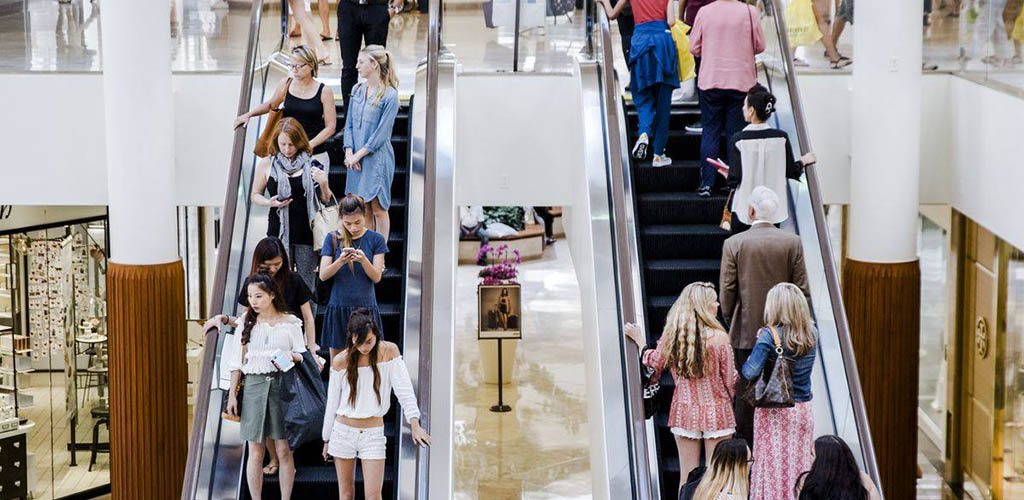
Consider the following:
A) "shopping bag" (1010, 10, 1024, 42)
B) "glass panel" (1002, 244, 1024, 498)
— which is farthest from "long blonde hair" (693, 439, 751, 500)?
A: "glass panel" (1002, 244, 1024, 498)

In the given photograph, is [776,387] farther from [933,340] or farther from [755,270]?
[933,340]

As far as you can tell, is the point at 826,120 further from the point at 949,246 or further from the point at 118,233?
the point at 118,233

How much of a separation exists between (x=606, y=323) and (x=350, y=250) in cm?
173

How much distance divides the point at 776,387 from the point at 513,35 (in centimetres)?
600

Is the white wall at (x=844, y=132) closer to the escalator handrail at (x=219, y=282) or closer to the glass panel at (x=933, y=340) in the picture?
the glass panel at (x=933, y=340)

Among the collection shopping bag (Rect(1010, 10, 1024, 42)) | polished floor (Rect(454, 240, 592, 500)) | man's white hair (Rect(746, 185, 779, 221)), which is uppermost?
shopping bag (Rect(1010, 10, 1024, 42))

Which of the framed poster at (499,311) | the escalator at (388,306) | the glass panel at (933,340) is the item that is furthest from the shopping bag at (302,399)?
the framed poster at (499,311)

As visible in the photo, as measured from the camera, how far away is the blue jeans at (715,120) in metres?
9.07

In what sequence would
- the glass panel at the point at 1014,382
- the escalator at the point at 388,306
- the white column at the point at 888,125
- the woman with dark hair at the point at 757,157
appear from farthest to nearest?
the glass panel at the point at 1014,382
the white column at the point at 888,125
the woman with dark hair at the point at 757,157
the escalator at the point at 388,306

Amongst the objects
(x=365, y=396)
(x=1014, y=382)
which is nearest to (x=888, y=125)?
(x=1014, y=382)

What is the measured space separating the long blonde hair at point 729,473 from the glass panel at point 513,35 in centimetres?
572

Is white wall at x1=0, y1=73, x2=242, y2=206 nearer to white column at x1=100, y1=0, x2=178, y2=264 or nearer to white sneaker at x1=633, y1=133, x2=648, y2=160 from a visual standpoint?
white column at x1=100, y1=0, x2=178, y2=264

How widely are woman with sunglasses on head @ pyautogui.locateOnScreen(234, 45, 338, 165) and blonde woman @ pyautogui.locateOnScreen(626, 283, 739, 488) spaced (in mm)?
2602

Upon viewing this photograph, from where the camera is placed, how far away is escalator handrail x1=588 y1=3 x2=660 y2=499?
698cm
